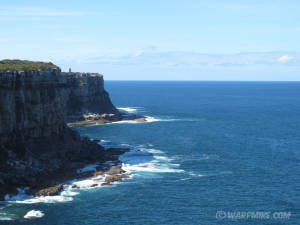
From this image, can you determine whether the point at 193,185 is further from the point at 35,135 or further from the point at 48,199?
the point at 35,135

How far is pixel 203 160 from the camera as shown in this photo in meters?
88.7

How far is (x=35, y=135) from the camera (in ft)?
270

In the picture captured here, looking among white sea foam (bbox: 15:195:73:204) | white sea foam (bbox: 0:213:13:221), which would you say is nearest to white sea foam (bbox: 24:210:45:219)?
white sea foam (bbox: 0:213:13:221)

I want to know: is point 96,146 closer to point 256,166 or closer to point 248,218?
point 256,166

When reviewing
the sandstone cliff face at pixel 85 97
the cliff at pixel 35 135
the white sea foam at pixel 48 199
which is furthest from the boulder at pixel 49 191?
the sandstone cliff face at pixel 85 97

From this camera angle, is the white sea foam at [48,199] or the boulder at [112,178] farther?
the boulder at [112,178]

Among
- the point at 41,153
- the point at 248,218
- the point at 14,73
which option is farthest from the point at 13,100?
the point at 248,218

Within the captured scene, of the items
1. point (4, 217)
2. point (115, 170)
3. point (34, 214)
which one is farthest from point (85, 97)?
point (4, 217)

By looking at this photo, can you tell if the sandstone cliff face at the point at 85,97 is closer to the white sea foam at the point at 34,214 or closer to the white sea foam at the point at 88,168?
the white sea foam at the point at 88,168

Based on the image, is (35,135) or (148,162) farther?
(148,162)

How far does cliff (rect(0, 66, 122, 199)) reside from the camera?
72.4 meters

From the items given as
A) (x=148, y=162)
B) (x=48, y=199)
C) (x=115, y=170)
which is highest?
(x=148, y=162)

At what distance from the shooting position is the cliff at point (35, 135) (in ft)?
238

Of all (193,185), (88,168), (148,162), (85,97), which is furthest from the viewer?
(85,97)
